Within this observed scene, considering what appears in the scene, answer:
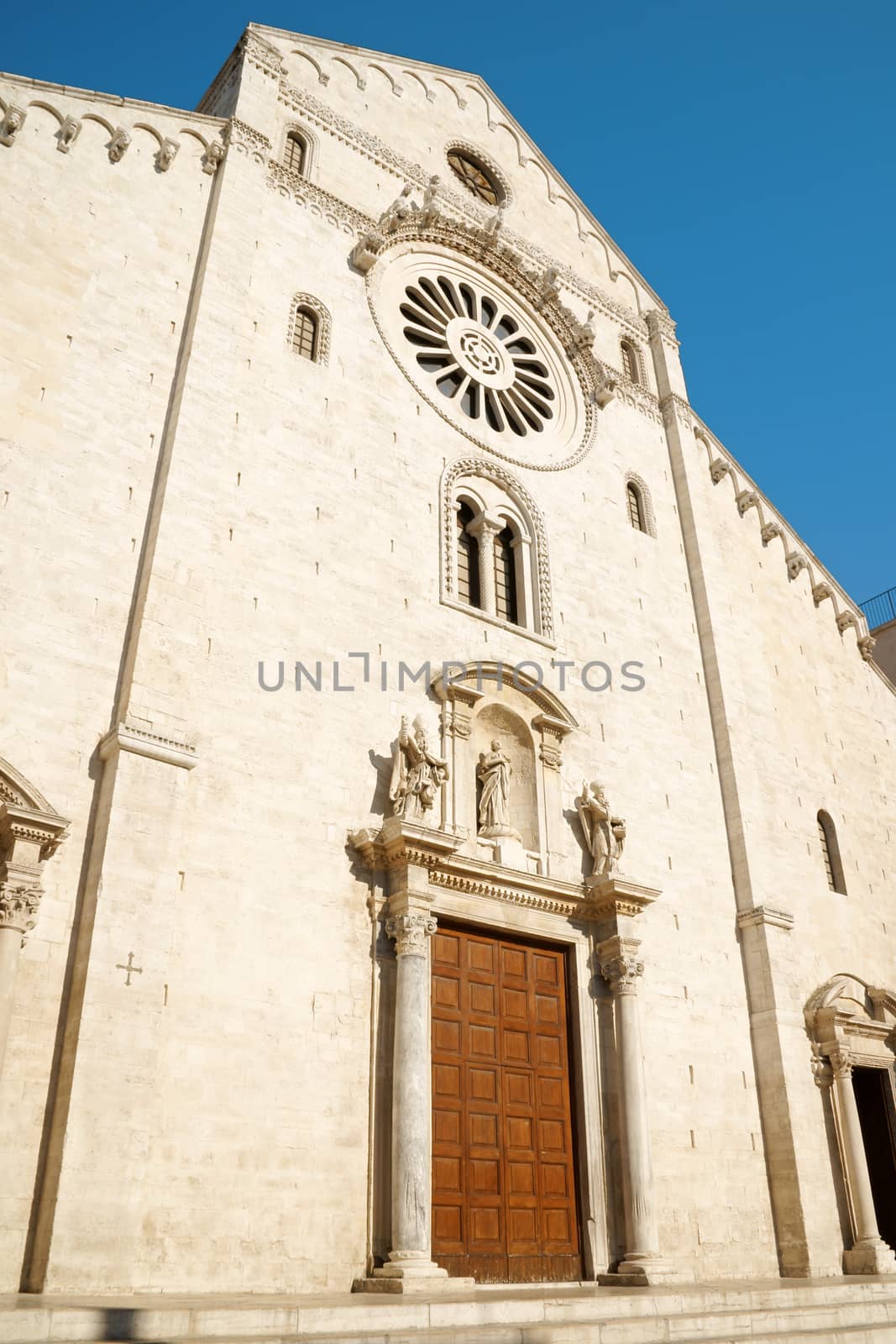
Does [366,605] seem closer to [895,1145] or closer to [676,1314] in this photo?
[676,1314]

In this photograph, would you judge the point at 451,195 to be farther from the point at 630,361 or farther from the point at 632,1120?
the point at 632,1120

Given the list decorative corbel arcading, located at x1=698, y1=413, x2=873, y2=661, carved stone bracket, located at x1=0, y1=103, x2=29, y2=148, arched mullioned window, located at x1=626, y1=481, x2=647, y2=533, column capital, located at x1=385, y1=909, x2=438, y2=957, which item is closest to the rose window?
arched mullioned window, located at x1=626, y1=481, x2=647, y2=533

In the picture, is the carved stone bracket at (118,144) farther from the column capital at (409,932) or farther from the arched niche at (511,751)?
the column capital at (409,932)

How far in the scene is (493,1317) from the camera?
28.6ft

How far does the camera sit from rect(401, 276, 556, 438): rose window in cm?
1744

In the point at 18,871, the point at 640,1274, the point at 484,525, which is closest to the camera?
the point at 18,871

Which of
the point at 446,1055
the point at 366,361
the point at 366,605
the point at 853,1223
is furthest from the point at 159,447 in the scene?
the point at 853,1223

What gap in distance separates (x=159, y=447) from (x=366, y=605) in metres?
3.06

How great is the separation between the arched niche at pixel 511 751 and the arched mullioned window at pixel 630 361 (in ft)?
28.0

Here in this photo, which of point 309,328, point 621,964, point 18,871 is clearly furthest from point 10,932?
point 309,328

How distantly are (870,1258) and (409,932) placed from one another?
7.92 meters

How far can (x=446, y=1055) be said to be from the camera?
11.9 meters

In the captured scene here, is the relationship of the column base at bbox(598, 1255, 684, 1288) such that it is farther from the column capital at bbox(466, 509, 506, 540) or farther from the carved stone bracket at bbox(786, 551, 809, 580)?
the carved stone bracket at bbox(786, 551, 809, 580)

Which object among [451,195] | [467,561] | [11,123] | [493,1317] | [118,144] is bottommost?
[493,1317]
